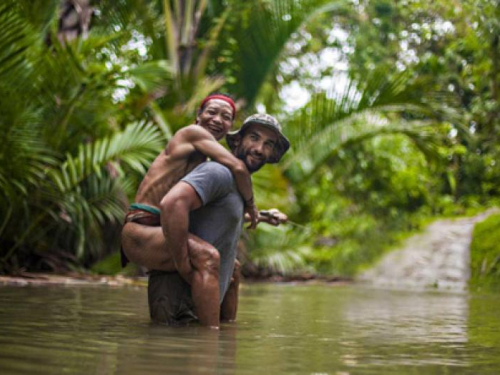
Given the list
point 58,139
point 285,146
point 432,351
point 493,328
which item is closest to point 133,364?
point 432,351

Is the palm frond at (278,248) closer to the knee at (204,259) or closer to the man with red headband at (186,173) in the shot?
the man with red headband at (186,173)

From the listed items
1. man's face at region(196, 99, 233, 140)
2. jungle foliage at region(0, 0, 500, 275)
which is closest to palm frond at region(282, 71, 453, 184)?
jungle foliage at region(0, 0, 500, 275)

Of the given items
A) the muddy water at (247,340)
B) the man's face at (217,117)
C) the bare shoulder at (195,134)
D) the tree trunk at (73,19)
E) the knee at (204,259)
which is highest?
the tree trunk at (73,19)

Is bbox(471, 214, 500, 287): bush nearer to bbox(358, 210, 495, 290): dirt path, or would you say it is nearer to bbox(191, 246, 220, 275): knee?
bbox(358, 210, 495, 290): dirt path

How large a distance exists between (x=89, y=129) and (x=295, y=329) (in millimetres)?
5078

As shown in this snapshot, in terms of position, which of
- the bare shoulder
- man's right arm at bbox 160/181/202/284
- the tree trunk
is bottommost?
man's right arm at bbox 160/181/202/284

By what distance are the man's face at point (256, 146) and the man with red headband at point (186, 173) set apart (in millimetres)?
87

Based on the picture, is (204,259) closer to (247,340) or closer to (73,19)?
(247,340)

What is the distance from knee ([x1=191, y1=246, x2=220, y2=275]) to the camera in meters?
3.73

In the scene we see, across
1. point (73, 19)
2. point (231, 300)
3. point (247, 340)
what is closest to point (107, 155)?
point (73, 19)

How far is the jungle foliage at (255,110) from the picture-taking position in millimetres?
7922

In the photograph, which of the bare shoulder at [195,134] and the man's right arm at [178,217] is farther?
the bare shoulder at [195,134]

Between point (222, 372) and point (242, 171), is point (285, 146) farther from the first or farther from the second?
point (222, 372)

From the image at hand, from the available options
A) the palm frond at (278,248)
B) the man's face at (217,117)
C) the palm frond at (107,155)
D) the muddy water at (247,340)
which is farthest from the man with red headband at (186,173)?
the palm frond at (278,248)
